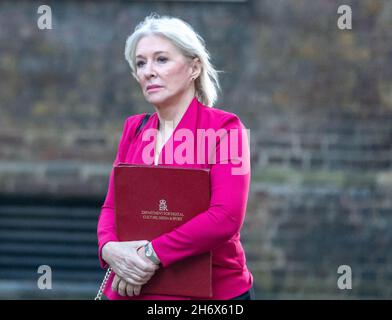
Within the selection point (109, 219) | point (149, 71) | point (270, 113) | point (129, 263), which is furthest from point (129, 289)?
point (270, 113)

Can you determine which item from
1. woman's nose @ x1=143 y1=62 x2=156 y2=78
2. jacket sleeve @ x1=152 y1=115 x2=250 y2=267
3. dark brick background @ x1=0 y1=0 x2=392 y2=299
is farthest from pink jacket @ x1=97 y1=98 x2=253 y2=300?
dark brick background @ x1=0 y1=0 x2=392 y2=299

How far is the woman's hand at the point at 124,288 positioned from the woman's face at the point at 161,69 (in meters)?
0.68

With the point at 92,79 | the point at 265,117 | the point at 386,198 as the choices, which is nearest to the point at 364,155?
the point at 386,198

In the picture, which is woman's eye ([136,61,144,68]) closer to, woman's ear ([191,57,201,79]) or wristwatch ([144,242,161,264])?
woman's ear ([191,57,201,79])

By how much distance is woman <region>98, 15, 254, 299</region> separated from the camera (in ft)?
10.8

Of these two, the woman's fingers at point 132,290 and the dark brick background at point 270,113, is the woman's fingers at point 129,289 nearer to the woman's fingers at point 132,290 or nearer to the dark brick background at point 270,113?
the woman's fingers at point 132,290

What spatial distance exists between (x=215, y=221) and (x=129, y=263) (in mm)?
359

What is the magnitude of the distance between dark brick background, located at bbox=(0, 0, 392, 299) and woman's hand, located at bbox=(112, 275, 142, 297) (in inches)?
151

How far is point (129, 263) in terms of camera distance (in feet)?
11.0

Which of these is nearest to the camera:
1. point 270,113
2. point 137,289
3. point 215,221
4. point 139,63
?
point 215,221

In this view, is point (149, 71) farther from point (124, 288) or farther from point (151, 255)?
point (124, 288)

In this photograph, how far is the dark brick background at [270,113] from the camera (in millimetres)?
7234

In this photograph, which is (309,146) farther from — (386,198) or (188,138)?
(188,138)

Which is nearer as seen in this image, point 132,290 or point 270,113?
point 132,290
